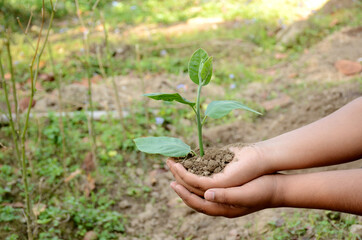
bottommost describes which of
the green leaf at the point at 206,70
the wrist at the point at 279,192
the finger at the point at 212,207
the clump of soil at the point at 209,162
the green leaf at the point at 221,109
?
the finger at the point at 212,207

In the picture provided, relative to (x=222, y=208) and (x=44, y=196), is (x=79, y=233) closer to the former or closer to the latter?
(x=44, y=196)

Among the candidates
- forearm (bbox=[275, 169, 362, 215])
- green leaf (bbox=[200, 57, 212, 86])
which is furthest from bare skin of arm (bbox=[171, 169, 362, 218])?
green leaf (bbox=[200, 57, 212, 86])

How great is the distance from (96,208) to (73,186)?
0.69 feet

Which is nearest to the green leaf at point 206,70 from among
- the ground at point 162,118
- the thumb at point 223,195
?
the thumb at point 223,195

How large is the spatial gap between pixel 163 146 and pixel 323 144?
51cm

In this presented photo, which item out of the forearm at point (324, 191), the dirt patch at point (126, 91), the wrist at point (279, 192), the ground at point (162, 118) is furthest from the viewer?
the dirt patch at point (126, 91)

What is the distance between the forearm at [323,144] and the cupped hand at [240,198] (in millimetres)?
70

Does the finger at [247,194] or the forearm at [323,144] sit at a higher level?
the forearm at [323,144]

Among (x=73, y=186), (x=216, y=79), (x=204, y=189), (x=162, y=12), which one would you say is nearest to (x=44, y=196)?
(x=73, y=186)

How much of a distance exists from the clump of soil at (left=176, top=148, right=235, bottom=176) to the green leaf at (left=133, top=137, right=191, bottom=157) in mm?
39

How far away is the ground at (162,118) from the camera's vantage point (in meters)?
1.72

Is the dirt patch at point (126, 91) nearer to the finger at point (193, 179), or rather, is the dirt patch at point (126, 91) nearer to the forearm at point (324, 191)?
the finger at point (193, 179)

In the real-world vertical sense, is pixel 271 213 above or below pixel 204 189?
below

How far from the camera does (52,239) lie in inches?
61.6
